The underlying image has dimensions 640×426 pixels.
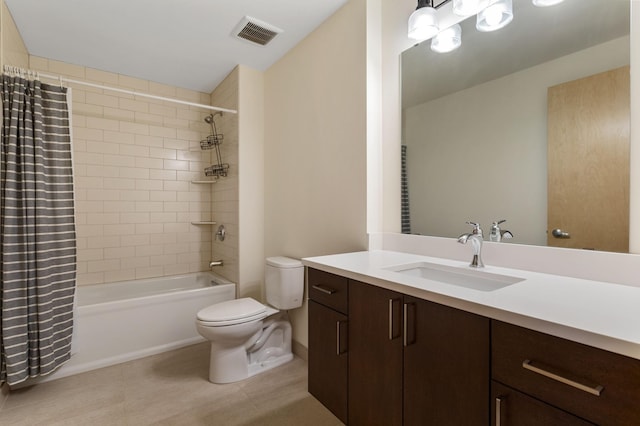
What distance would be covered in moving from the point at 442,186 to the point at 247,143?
1.88 metres

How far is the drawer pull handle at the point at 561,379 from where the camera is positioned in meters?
0.67

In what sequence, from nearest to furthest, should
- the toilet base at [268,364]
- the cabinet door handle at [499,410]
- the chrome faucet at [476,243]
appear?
the cabinet door handle at [499,410] → the chrome faucet at [476,243] → the toilet base at [268,364]

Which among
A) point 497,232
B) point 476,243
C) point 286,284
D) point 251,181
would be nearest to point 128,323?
point 286,284

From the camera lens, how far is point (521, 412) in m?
0.80

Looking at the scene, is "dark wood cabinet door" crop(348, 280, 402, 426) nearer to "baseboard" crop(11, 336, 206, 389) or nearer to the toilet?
the toilet

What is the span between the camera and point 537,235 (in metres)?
1.32

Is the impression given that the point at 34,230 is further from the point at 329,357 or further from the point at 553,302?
the point at 553,302

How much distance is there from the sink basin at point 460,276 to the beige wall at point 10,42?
8.85 feet

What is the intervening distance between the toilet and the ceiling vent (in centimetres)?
173

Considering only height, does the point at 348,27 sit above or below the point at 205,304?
above

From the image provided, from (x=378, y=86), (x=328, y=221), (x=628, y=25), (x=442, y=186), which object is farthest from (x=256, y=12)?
(x=628, y=25)

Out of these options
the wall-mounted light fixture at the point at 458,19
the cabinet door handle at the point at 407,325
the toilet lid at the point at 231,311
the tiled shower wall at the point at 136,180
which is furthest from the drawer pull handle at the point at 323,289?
the tiled shower wall at the point at 136,180

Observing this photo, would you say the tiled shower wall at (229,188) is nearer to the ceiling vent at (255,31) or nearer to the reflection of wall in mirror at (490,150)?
the ceiling vent at (255,31)

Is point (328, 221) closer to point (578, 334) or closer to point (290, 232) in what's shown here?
point (290, 232)
